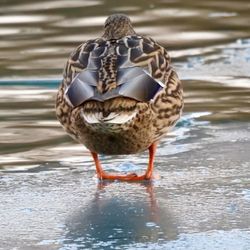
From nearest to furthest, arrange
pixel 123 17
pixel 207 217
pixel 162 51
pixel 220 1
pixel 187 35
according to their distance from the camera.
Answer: pixel 207 217 → pixel 162 51 → pixel 123 17 → pixel 187 35 → pixel 220 1

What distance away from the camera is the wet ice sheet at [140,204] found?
5.65 meters

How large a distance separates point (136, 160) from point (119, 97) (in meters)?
1.21

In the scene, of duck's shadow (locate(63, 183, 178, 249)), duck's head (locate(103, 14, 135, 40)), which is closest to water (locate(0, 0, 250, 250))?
duck's shadow (locate(63, 183, 178, 249))

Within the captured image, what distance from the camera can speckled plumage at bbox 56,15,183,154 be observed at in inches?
263

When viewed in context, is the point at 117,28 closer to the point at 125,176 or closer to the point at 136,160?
the point at 136,160

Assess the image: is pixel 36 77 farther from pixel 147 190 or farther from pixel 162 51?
pixel 147 190

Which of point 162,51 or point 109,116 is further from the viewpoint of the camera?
point 162,51

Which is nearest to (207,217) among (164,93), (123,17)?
(164,93)

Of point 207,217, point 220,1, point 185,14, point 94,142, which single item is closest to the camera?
point 207,217

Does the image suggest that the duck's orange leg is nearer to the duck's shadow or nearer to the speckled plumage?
the speckled plumage

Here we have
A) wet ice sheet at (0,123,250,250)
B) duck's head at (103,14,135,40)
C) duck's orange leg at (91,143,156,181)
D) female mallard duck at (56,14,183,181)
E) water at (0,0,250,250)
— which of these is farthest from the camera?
duck's head at (103,14,135,40)

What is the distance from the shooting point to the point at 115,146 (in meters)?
7.10

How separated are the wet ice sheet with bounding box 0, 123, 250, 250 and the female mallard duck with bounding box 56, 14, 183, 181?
259 millimetres

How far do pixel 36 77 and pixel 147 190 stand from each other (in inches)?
152
